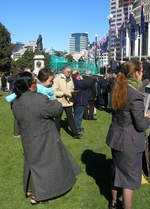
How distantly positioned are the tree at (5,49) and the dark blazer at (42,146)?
5501 centimetres

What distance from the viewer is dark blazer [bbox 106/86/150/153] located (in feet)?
10.5

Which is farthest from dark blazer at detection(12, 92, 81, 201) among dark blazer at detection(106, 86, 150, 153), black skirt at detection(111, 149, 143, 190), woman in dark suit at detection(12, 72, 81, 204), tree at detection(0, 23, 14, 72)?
tree at detection(0, 23, 14, 72)

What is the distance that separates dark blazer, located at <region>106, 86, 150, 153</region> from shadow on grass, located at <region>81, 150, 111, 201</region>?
1347mm

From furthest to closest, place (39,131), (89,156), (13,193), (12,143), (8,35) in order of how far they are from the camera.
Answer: (8,35), (12,143), (89,156), (13,193), (39,131)

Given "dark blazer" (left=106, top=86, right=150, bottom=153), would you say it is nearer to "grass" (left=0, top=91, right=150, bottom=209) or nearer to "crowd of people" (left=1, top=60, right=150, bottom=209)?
"crowd of people" (left=1, top=60, right=150, bottom=209)

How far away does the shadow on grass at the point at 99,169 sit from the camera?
470 centimetres

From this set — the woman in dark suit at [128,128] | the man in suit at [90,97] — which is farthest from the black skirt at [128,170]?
the man in suit at [90,97]

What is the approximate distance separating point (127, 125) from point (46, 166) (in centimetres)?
127

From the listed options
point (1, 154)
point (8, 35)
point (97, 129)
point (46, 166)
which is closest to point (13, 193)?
point (46, 166)

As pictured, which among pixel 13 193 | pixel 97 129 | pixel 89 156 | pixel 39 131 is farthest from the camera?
pixel 97 129

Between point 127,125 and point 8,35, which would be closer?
point 127,125

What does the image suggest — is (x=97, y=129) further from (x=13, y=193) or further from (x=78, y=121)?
(x=13, y=193)

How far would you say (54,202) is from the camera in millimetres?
4254

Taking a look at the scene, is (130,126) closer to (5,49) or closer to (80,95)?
(80,95)
